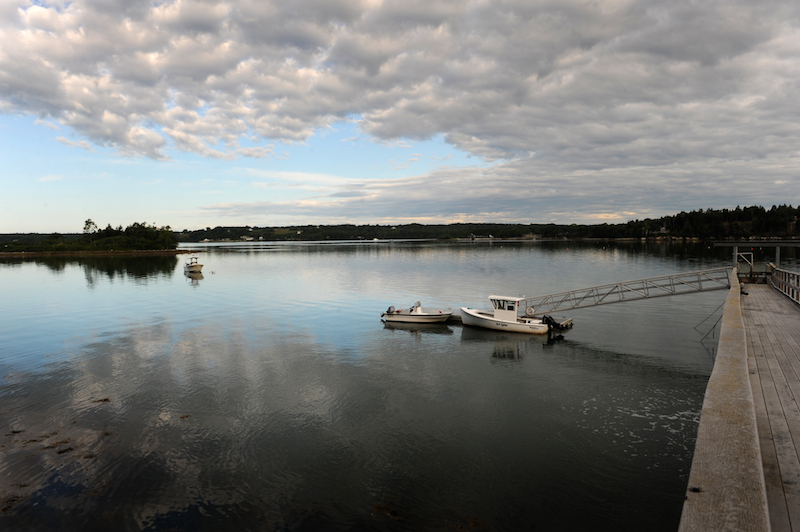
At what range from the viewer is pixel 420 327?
159 ft

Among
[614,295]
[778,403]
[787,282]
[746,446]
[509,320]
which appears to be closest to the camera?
[746,446]

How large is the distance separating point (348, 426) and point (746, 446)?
18261 mm

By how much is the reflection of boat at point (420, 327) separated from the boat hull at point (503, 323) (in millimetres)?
2600

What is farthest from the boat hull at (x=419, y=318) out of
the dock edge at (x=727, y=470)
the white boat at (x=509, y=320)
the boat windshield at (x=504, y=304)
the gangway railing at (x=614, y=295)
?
the dock edge at (x=727, y=470)

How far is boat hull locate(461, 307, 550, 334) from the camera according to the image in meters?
44.2

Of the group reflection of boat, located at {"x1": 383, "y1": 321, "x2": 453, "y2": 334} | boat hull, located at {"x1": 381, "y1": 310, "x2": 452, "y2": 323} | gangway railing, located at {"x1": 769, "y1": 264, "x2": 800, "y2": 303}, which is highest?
gangway railing, located at {"x1": 769, "y1": 264, "x2": 800, "y2": 303}

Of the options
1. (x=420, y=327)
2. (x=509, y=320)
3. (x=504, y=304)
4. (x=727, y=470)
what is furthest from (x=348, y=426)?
(x=504, y=304)

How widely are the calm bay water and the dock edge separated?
29.1ft

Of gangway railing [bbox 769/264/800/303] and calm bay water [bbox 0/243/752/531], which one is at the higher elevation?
gangway railing [bbox 769/264/800/303]

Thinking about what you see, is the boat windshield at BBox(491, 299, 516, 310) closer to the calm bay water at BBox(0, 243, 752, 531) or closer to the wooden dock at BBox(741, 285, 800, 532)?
the calm bay water at BBox(0, 243, 752, 531)

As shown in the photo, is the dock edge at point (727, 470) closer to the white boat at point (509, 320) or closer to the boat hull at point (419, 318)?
the white boat at point (509, 320)

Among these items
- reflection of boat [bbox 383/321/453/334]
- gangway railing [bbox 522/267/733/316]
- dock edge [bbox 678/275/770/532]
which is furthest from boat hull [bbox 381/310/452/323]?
dock edge [bbox 678/275/770/532]

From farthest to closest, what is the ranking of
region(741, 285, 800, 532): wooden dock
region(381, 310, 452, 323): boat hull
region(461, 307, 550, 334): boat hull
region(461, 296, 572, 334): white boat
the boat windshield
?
region(381, 310, 452, 323): boat hull
the boat windshield
region(461, 296, 572, 334): white boat
region(461, 307, 550, 334): boat hull
region(741, 285, 800, 532): wooden dock

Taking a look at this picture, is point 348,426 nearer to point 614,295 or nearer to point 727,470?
point 727,470
